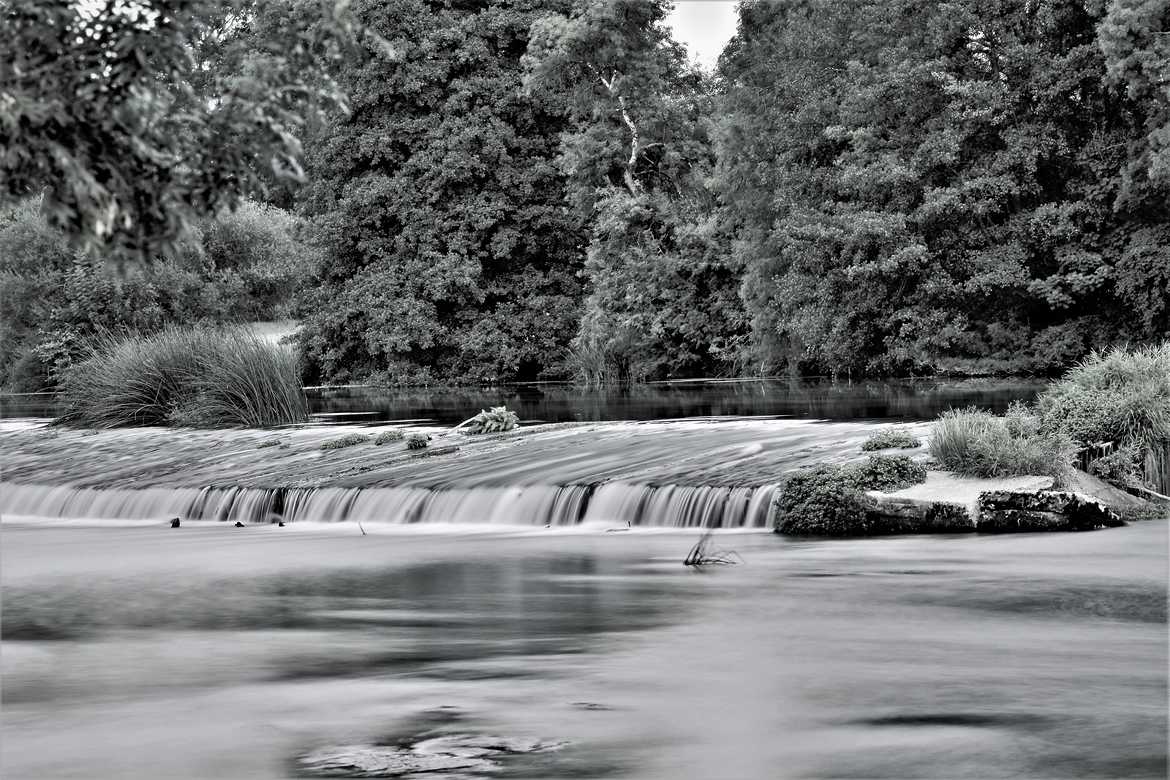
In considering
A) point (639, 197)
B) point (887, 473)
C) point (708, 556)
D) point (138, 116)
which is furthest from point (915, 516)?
point (639, 197)

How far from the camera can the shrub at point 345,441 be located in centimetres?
2600

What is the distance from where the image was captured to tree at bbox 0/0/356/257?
21.8ft

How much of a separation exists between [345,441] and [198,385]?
6.39 meters

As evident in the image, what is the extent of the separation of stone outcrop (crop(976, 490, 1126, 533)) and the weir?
2.68m

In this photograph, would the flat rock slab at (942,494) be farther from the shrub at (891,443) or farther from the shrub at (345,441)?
the shrub at (345,441)

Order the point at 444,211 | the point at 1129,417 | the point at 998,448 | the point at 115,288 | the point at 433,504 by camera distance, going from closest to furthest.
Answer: the point at 998,448 < the point at 1129,417 < the point at 433,504 < the point at 444,211 < the point at 115,288

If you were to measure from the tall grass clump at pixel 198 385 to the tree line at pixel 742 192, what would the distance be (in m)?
5.69

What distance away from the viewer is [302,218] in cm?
5803

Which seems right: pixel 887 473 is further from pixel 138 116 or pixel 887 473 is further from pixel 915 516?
pixel 138 116

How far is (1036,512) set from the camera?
16.6 m

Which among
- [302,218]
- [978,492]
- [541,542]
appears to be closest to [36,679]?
[541,542]

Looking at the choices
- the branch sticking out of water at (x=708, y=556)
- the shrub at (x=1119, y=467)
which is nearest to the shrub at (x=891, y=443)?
the shrub at (x=1119, y=467)

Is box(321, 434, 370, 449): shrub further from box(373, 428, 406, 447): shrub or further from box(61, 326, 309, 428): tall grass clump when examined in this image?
box(61, 326, 309, 428): tall grass clump

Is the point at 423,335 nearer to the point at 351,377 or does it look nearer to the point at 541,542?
the point at 351,377
